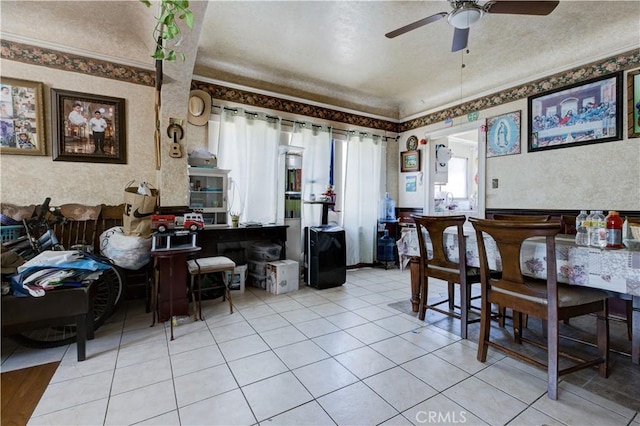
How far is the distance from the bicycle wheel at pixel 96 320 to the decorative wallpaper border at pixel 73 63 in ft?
7.13

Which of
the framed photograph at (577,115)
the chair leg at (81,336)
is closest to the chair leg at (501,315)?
the framed photograph at (577,115)

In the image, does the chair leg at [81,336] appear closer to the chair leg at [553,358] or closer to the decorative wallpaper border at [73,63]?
the decorative wallpaper border at [73,63]

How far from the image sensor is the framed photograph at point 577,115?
3.24m

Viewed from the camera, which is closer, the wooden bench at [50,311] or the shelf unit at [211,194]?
the wooden bench at [50,311]

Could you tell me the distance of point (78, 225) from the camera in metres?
3.22

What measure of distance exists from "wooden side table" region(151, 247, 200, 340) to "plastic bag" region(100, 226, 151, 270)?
17 cm

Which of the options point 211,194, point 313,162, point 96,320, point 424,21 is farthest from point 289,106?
point 96,320

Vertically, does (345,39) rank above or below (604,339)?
above

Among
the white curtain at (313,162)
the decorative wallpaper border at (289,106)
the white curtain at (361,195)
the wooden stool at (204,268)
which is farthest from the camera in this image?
the white curtain at (361,195)

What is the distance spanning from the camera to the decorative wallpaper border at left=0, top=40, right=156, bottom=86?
2986 millimetres

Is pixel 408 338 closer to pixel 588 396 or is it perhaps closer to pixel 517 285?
pixel 517 285

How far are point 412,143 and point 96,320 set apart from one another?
5.12 m

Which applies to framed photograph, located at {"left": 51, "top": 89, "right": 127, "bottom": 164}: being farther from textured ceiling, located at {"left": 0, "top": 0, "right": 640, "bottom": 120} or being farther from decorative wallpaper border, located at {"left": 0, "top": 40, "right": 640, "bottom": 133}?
textured ceiling, located at {"left": 0, "top": 0, "right": 640, "bottom": 120}

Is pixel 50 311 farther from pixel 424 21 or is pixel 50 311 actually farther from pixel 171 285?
pixel 424 21
